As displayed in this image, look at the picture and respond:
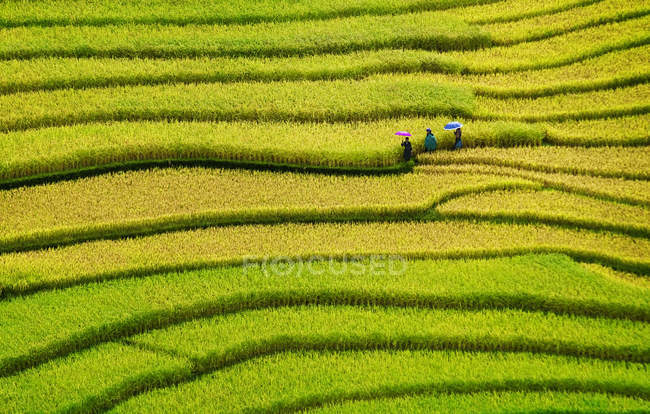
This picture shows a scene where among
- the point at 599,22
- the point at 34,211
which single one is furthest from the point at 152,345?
the point at 599,22

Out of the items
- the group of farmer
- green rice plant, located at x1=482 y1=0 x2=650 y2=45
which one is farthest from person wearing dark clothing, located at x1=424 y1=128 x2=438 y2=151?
green rice plant, located at x1=482 y1=0 x2=650 y2=45

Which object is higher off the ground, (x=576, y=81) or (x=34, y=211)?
(x=576, y=81)

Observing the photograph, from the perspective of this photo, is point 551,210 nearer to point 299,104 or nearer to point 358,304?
point 358,304

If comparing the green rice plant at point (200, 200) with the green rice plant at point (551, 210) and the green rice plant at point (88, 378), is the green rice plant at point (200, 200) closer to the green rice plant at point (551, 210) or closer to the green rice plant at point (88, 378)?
the green rice plant at point (551, 210)

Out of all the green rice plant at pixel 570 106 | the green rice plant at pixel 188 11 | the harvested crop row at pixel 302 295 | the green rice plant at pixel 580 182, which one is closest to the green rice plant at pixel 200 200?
the green rice plant at pixel 580 182

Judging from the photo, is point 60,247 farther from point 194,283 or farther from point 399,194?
point 399,194
